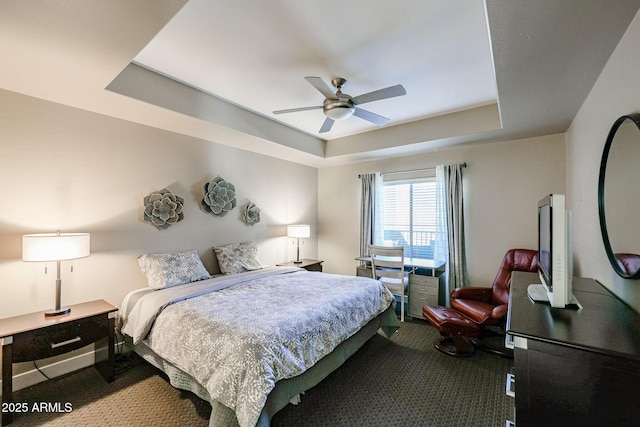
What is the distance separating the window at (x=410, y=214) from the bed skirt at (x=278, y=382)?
1.88m

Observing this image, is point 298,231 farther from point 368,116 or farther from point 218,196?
point 368,116

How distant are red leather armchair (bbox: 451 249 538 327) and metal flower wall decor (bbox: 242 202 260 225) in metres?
2.89

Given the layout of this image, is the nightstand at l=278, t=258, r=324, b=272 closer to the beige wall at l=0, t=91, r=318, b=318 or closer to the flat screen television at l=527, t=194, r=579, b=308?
the beige wall at l=0, t=91, r=318, b=318

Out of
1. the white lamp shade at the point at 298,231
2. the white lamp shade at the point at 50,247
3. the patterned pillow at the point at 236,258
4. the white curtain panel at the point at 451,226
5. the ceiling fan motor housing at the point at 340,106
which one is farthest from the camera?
the white lamp shade at the point at 298,231

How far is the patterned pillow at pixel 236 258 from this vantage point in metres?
3.51

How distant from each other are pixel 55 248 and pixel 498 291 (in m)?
4.32

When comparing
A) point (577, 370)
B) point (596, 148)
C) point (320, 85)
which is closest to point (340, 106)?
point (320, 85)

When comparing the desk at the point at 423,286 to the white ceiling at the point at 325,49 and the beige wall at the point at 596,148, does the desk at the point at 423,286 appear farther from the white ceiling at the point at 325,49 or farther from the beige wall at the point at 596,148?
the white ceiling at the point at 325,49

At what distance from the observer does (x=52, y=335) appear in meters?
2.06

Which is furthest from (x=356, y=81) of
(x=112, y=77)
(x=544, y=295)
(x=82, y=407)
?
(x=82, y=407)

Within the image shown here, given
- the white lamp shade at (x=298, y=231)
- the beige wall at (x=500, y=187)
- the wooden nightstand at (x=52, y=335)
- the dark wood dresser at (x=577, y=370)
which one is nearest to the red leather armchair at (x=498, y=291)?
the beige wall at (x=500, y=187)

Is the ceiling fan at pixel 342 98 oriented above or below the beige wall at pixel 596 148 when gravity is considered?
above

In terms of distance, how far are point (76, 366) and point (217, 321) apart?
5.94 ft

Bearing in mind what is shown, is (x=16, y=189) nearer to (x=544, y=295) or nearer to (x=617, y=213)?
(x=544, y=295)
